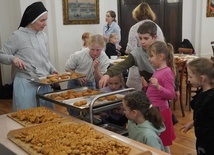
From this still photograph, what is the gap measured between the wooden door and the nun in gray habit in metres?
4.25

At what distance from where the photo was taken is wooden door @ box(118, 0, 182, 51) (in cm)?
659

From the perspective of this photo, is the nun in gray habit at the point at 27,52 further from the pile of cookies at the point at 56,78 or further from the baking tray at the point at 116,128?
the baking tray at the point at 116,128

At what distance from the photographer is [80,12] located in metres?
5.67

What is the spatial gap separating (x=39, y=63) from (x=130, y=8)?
445 cm

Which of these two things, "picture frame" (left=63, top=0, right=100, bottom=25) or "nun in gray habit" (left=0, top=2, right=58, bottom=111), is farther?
"picture frame" (left=63, top=0, right=100, bottom=25)

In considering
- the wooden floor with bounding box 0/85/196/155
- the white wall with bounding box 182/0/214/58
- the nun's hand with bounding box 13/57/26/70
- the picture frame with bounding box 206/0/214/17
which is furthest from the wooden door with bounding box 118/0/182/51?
the nun's hand with bounding box 13/57/26/70

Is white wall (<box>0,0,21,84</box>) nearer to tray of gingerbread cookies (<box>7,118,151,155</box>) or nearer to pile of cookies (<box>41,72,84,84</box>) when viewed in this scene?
pile of cookies (<box>41,72,84,84</box>)

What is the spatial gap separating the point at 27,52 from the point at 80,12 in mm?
3360

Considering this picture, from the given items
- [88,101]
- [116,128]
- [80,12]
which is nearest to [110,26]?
[80,12]

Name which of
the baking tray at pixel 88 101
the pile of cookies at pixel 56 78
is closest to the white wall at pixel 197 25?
the pile of cookies at pixel 56 78

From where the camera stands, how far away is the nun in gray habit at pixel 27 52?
2.43m

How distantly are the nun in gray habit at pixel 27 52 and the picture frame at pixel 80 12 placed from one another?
10.0 feet

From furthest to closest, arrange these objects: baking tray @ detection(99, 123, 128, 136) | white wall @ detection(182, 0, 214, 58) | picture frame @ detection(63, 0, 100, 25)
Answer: white wall @ detection(182, 0, 214, 58) → picture frame @ detection(63, 0, 100, 25) → baking tray @ detection(99, 123, 128, 136)

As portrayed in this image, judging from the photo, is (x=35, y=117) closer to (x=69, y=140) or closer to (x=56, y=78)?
(x=69, y=140)
